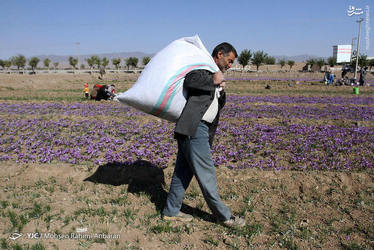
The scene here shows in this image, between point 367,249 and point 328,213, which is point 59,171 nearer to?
point 328,213

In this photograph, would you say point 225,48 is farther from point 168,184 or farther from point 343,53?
point 343,53

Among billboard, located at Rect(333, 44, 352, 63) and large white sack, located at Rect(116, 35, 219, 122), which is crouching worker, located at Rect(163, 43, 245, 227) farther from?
billboard, located at Rect(333, 44, 352, 63)

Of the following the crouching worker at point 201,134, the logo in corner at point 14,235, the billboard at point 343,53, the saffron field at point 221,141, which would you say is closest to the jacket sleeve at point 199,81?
the crouching worker at point 201,134

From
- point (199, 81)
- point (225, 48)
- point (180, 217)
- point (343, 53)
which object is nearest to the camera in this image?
point (199, 81)

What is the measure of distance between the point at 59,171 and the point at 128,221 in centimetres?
243

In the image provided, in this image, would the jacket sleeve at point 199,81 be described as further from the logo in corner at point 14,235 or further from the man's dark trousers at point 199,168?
the logo in corner at point 14,235

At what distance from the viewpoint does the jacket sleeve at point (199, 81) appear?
3100mm

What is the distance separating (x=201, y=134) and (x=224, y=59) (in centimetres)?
96

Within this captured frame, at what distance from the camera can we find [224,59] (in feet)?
11.2

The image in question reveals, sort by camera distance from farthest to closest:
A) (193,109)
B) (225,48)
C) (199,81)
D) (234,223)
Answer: (234,223) < (225,48) < (193,109) < (199,81)

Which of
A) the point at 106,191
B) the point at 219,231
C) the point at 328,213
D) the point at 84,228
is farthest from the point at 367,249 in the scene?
the point at 106,191

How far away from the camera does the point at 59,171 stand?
5539 mm

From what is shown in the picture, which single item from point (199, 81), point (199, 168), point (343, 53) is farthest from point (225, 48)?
point (343, 53)

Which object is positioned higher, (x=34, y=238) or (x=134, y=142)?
(x=134, y=142)
